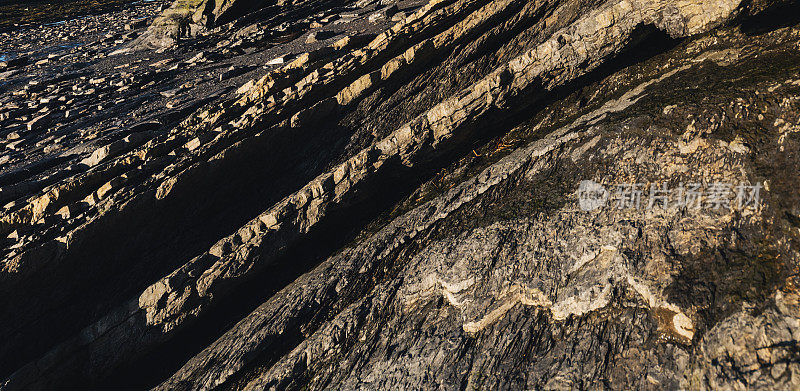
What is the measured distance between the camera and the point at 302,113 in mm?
11805

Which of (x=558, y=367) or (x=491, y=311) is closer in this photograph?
(x=558, y=367)

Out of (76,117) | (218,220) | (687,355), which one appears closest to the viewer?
(687,355)

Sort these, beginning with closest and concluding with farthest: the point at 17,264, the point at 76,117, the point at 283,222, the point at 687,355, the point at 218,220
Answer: the point at 687,355 → the point at 17,264 → the point at 283,222 → the point at 218,220 → the point at 76,117

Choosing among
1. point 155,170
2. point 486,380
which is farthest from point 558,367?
point 155,170

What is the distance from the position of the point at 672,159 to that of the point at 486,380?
5289 millimetres

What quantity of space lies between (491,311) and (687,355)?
2.88 metres

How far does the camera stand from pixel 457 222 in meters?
8.81

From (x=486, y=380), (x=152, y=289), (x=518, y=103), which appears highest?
(x=518, y=103)

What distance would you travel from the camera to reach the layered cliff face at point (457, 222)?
6082 millimetres

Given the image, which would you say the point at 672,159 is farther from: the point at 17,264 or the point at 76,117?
the point at 76,117

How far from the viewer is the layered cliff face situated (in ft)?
20.0

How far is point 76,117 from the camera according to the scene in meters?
17.6

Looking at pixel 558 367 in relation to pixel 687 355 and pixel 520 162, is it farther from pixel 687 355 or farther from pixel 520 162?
pixel 520 162

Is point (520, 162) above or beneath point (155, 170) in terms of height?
beneath
